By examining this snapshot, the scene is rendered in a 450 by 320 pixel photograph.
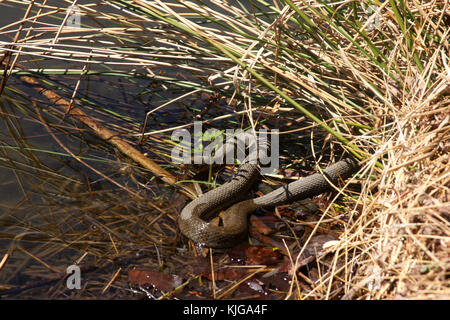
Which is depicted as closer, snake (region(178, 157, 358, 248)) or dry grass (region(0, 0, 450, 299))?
dry grass (region(0, 0, 450, 299))

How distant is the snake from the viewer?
330cm

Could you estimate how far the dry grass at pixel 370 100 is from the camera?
2383 mm

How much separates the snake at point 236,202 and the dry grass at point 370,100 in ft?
0.82

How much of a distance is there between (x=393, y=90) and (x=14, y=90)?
131 inches

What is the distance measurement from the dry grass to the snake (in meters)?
0.25

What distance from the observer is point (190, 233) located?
10.9ft

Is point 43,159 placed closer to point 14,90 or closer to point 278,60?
point 14,90

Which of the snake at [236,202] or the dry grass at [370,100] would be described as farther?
the snake at [236,202]

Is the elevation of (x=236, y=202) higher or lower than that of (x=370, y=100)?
lower

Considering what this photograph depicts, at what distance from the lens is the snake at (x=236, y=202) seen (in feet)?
10.8

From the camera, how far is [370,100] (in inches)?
128

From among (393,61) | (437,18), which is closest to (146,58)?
(393,61)

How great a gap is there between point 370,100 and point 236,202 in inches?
51.1

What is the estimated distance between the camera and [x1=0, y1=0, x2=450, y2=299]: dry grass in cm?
238
